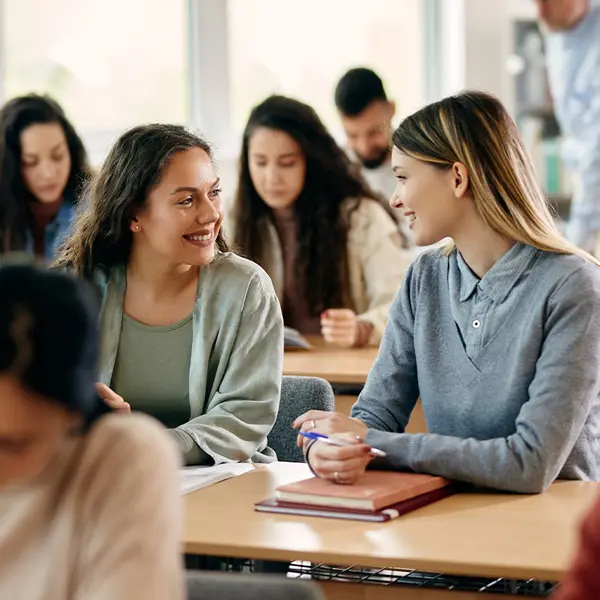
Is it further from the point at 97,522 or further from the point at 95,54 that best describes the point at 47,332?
the point at 95,54

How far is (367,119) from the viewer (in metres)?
5.04

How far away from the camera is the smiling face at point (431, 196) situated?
2271 millimetres

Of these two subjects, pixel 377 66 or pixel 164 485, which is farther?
pixel 377 66

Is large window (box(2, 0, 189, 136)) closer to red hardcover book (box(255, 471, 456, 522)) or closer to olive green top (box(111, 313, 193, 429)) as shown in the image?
olive green top (box(111, 313, 193, 429))

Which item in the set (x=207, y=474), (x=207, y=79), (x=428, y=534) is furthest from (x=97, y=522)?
(x=207, y=79)

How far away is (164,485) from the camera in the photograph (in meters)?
1.20

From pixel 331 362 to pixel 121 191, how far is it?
1.16 metres

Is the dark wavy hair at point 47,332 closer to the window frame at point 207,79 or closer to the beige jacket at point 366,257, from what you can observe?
the beige jacket at point 366,257

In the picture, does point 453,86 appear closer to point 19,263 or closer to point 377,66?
point 377,66

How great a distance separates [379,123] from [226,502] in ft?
10.6

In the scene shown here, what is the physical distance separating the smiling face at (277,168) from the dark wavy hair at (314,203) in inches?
0.8

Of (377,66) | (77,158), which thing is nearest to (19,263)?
(77,158)

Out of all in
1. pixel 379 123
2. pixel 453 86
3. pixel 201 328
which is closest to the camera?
pixel 201 328

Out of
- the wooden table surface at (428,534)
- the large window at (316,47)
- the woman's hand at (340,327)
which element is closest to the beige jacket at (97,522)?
the wooden table surface at (428,534)
